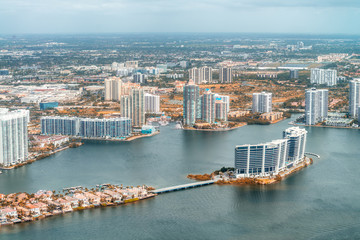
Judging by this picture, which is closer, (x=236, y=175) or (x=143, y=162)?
(x=236, y=175)

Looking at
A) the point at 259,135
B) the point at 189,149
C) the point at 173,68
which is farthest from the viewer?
the point at 173,68

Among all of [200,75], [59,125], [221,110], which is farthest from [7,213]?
[200,75]

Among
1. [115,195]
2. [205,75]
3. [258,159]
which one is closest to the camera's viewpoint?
[115,195]

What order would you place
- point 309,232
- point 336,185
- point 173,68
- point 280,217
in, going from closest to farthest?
1. point 309,232
2. point 280,217
3. point 336,185
4. point 173,68

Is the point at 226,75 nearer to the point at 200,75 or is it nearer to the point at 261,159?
the point at 200,75

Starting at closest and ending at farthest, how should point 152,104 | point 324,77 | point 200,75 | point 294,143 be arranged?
point 294,143, point 152,104, point 324,77, point 200,75

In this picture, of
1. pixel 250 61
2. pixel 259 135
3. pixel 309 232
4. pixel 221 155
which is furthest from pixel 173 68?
pixel 309 232

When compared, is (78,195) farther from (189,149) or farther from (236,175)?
(189,149)
